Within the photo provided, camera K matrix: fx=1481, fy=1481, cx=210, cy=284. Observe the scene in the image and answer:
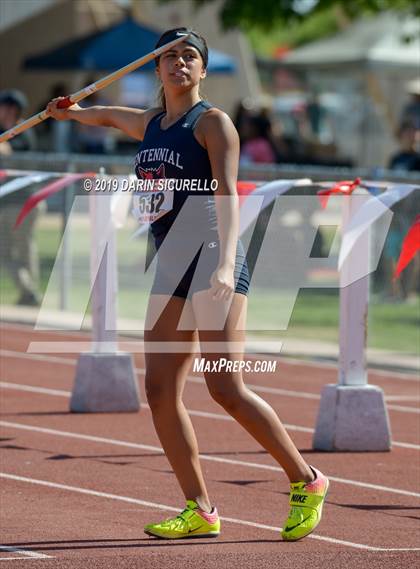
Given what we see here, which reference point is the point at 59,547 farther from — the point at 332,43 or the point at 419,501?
the point at 332,43

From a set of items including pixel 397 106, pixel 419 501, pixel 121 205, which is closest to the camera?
pixel 419 501

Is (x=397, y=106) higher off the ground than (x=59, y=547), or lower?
higher

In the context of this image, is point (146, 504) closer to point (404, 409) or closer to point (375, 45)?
point (404, 409)

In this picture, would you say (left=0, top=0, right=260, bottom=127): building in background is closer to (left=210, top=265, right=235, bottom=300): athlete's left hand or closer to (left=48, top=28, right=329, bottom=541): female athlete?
(left=48, top=28, right=329, bottom=541): female athlete

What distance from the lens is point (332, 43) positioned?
28.0 metres

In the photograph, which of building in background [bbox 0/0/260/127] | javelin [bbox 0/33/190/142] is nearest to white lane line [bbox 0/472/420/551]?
javelin [bbox 0/33/190/142]

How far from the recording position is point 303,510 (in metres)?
6.54

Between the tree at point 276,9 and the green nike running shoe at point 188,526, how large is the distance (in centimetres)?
1846

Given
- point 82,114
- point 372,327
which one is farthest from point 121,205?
point 372,327

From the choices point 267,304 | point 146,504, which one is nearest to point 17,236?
point 267,304

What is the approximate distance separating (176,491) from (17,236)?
862cm

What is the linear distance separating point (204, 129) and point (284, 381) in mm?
5830

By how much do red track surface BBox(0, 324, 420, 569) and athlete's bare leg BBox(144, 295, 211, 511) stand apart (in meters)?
0.31

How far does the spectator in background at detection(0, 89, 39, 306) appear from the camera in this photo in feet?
51.3
